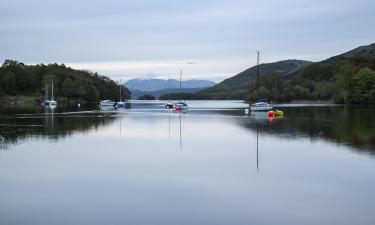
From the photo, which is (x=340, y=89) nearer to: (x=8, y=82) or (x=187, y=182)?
(x=8, y=82)

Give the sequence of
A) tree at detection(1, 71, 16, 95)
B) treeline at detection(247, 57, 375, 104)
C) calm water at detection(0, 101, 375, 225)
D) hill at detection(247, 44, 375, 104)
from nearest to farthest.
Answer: calm water at detection(0, 101, 375, 225) < treeline at detection(247, 57, 375, 104) < hill at detection(247, 44, 375, 104) < tree at detection(1, 71, 16, 95)

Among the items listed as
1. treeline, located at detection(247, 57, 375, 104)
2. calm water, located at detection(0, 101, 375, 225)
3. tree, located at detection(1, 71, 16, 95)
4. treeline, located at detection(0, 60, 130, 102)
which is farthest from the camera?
treeline, located at detection(0, 60, 130, 102)

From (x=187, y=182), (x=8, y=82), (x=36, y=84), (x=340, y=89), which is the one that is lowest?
(x=187, y=182)

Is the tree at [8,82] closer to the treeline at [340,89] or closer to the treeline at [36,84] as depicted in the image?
the treeline at [36,84]

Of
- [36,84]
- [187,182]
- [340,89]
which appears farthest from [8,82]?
[187,182]

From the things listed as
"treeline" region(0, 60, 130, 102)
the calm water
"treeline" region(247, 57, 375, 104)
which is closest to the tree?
"treeline" region(0, 60, 130, 102)

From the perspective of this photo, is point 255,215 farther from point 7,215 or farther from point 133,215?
point 7,215

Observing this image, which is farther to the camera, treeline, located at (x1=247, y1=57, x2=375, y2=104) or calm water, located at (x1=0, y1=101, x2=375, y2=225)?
treeline, located at (x1=247, y1=57, x2=375, y2=104)

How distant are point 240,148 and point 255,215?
54.6ft

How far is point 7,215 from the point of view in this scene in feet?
47.2

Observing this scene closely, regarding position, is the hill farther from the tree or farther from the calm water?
the tree

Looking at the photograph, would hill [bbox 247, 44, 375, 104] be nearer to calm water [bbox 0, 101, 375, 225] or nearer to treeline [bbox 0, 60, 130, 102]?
treeline [bbox 0, 60, 130, 102]

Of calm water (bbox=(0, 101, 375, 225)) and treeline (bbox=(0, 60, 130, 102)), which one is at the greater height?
treeline (bbox=(0, 60, 130, 102))

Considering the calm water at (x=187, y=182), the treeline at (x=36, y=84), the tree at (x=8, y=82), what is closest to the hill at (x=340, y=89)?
the treeline at (x=36, y=84)
